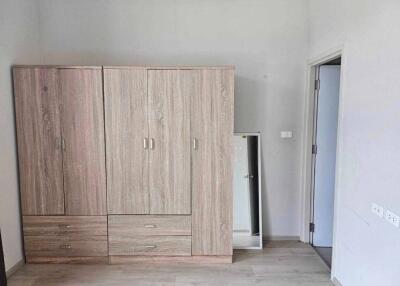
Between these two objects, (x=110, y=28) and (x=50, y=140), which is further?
(x=110, y=28)

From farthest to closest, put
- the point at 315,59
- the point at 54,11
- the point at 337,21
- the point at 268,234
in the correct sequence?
the point at 268,234 → the point at 54,11 → the point at 315,59 → the point at 337,21

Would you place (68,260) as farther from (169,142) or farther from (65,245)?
(169,142)

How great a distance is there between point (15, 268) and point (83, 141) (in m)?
1.43

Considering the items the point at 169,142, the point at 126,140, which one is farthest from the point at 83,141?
the point at 169,142

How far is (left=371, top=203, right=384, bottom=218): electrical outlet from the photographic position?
200 centimetres

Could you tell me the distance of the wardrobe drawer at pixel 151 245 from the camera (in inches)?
122

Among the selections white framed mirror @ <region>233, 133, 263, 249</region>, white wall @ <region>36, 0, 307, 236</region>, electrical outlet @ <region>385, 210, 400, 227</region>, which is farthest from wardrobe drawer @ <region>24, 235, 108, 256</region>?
electrical outlet @ <region>385, 210, 400, 227</region>

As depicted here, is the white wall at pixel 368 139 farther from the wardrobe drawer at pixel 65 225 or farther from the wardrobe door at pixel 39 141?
the wardrobe door at pixel 39 141

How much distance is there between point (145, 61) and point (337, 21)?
2048 mm

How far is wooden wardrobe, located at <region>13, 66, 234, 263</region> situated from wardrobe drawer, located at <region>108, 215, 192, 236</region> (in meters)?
0.01

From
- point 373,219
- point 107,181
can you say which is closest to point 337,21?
point 373,219

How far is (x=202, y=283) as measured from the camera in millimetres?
2775

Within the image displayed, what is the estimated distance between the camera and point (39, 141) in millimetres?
2980

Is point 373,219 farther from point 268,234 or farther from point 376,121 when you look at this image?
point 268,234
